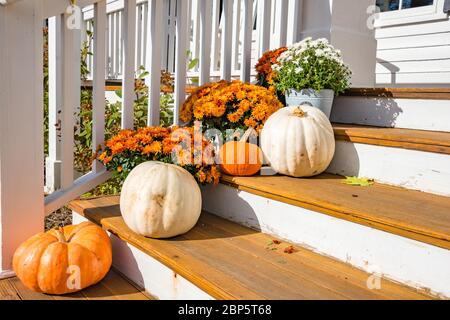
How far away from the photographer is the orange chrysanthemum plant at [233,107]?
77.1 inches

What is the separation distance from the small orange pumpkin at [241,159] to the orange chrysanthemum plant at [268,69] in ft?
1.83

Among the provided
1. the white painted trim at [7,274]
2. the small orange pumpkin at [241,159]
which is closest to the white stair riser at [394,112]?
the small orange pumpkin at [241,159]

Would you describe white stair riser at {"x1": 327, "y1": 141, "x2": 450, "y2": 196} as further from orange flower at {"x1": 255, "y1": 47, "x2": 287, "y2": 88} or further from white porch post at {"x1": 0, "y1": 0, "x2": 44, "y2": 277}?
white porch post at {"x1": 0, "y1": 0, "x2": 44, "y2": 277}

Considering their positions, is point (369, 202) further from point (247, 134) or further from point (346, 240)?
point (247, 134)

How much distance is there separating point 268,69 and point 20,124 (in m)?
1.32

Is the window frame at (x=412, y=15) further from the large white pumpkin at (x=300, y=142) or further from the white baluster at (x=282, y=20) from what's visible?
the large white pumpkin at (x=300, y=142)

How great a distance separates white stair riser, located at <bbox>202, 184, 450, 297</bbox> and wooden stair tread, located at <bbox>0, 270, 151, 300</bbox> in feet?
1.68

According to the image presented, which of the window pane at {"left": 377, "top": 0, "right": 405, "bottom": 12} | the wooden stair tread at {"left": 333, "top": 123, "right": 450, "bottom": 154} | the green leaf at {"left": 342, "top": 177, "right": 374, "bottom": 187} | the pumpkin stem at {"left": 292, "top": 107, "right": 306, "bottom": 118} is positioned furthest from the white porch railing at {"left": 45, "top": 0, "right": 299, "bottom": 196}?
the window pane at {"left": 377, "top": 0, "right": 405, "bottom": 12}

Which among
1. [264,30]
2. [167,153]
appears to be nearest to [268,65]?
[264,30]

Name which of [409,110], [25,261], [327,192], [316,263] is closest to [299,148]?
[327,192]

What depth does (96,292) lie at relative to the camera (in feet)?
4.93

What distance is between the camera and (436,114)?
1853mm

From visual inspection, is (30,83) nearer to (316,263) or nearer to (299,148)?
(299,148)
